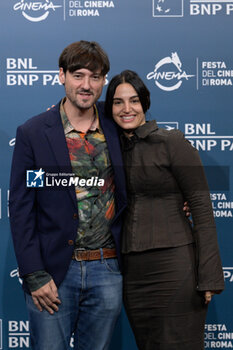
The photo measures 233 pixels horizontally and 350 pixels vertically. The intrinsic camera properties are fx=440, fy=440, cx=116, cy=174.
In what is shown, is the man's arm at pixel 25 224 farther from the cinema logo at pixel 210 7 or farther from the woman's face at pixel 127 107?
the cinema logo at pixel 210 7

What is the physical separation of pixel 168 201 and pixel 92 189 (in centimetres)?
34

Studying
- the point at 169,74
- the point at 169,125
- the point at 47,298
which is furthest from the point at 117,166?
the point at 169,74

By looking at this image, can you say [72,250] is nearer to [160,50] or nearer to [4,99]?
[4,99]

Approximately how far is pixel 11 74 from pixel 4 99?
0.50 ft

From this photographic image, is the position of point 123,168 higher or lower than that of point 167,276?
higher

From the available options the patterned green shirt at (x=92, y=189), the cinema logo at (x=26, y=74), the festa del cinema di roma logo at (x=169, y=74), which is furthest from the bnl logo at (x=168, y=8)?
the patterned green shirt at (x=92, y=189)

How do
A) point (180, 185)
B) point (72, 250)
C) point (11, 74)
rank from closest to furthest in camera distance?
point (72, 250)
point (180, 185)
point (11, 74)

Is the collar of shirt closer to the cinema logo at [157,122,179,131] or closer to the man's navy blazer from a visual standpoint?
the man's navy blazer

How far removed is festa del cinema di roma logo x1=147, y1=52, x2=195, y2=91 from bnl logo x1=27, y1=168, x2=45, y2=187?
1.14 metres

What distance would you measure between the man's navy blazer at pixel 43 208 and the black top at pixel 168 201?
0.28 metres

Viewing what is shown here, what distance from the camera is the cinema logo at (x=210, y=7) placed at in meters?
2.60

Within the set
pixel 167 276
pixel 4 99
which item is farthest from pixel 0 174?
pixel 167 276

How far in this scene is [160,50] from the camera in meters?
2.62

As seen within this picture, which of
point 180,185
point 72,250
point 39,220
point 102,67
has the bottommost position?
point 72,250
